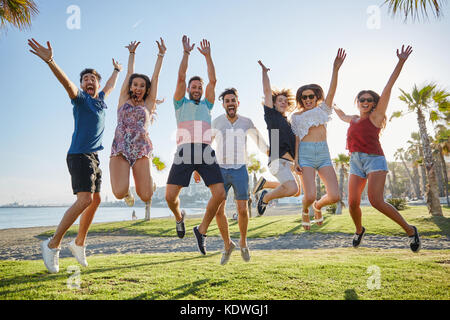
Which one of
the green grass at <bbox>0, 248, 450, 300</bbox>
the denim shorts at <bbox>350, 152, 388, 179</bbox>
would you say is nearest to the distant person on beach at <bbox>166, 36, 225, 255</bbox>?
the green grass at <bbox>0, 248, 450, 300</bbox>

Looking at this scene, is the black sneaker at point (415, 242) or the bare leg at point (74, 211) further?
the black sneaker at point (415, 242)

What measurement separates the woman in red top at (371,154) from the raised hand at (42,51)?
5.56 metres

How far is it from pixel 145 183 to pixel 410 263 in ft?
24.3

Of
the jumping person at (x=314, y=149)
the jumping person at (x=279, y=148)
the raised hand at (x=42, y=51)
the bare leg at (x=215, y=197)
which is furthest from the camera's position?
the jumping person at (x=279, y=148)

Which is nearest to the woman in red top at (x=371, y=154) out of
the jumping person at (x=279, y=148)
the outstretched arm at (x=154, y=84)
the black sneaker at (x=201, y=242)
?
the jumping person at (x=279, y=148)

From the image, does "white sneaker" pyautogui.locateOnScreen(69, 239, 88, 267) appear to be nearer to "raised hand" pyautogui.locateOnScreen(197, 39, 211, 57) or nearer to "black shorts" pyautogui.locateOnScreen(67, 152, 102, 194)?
"black shorts" pyautogui.locateOnScreen(67, 152, 102, 194)

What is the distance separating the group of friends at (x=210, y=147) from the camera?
16.3 feet

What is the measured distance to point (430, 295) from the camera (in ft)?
16.1

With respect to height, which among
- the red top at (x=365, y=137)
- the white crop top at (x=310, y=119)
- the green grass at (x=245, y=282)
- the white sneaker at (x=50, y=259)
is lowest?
the green grass at (x=245, y=282)

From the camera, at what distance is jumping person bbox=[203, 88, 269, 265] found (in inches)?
223

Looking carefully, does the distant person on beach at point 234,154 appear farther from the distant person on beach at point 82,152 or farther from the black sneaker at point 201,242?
the distant person on beach at point 82,152

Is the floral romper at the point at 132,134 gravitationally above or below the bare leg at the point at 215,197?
above
